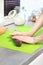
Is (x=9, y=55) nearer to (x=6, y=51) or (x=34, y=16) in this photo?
(x=6, y=51)

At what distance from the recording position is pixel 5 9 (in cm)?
140

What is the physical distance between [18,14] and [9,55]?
0.79m

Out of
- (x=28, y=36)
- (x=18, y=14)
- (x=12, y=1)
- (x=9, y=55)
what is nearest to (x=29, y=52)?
(x=9, y=55)

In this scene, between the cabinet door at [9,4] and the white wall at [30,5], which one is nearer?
the cabinet door at [9,4]

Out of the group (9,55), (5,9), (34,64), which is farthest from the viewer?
(5,9)

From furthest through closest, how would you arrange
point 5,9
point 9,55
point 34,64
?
point 5,9
point 9,55
point 34,64

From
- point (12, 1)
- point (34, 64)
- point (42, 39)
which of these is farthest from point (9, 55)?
point (12, 1)

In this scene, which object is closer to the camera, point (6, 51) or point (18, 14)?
point (6, 51)

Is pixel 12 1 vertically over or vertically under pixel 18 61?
over

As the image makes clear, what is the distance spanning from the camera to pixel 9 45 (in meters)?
0.79

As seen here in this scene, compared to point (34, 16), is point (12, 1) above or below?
above

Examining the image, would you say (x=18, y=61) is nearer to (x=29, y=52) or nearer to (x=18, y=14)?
(x=29, y=52)

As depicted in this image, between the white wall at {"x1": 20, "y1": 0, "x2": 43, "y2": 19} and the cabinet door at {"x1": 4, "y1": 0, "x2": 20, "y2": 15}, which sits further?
the white wall at {"x1": 20, "y1": 0, "x2": 43, "y2": 19}

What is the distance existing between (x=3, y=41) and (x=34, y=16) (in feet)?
2.26
